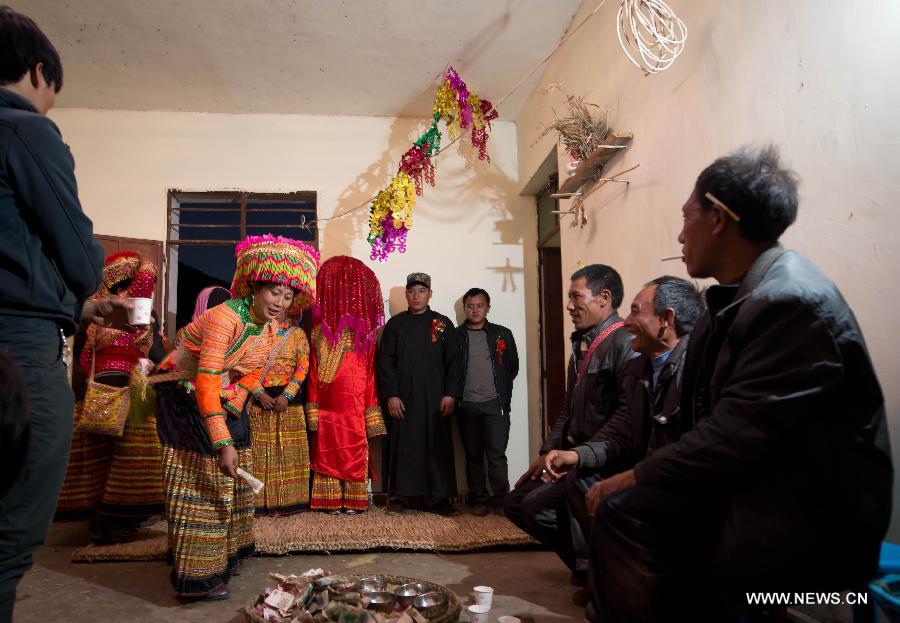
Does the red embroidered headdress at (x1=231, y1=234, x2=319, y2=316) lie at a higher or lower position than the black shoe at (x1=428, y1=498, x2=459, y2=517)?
higher

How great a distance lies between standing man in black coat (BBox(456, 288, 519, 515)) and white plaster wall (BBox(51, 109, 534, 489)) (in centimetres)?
50

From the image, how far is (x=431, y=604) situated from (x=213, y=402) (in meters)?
1.32

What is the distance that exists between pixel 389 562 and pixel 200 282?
373 centimetres

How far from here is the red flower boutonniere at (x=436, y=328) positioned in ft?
18.9

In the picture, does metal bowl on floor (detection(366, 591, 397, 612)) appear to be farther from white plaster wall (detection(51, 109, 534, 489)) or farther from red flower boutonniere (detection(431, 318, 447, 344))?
white plaster wall (detection(51, 109, 534, 489))

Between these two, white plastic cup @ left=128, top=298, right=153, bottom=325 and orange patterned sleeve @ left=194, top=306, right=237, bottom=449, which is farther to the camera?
orange patterned sleeve @ left=194, top=306, right=237, bottom=449

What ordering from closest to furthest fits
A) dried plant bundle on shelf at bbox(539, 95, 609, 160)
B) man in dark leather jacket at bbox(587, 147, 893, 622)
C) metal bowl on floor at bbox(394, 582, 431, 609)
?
man in dark leather jacket at bbox(587, 147, 893, 622) → metal bowl on floor at bbox(394, 582, 431, 609) → dried plant bundle on shelf at bbox(539, 95, 609, 160)

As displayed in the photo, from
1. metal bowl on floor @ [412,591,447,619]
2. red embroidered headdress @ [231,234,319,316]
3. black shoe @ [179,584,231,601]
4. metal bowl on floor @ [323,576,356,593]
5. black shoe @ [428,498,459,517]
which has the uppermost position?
red embroidered headdress @ [231,234,319,316]

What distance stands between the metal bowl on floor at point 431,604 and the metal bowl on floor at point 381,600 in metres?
0.10

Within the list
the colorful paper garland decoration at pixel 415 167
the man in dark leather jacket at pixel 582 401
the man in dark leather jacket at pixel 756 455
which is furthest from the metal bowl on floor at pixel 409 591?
the colorful paper garland decoration at pixel 415 167

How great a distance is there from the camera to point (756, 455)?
4.71 feet

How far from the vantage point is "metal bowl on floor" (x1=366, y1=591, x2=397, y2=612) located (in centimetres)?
262

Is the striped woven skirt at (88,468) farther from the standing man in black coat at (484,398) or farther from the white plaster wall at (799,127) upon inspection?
the white plaster wall at (799,127)

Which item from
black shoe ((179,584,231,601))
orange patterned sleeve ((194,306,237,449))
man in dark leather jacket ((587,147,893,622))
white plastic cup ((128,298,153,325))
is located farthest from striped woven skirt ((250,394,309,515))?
man in dark leather jacket ((587,147,893,622))
